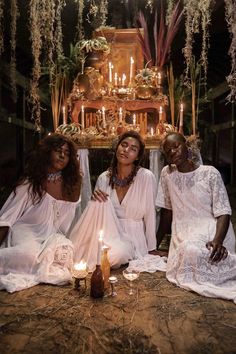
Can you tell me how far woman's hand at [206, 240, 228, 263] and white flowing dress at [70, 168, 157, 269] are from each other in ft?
3.76

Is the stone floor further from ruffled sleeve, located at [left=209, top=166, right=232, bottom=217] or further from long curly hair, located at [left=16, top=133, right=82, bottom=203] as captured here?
long curly hair, located at [left=16, top=133, right=82, bottom=203]

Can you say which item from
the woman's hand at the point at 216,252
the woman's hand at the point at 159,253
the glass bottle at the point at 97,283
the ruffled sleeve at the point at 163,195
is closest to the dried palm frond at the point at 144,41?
the ruffled sleeve at the point at 163,195

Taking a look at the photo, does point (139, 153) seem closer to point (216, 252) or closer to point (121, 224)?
point (121, 224)

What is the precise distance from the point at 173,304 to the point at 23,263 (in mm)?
1728

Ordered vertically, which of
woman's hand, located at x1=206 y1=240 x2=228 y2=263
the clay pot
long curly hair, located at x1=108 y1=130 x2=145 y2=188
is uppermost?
the clay pot

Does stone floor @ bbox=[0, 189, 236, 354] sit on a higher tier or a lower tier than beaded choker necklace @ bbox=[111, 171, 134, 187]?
lower

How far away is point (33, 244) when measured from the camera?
12.6 feet

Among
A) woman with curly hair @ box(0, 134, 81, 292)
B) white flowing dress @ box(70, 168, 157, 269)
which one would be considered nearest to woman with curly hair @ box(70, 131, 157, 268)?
white flowing dress @ box(70, 168, 157, 269)

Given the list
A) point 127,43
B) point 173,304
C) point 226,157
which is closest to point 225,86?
point 226,157

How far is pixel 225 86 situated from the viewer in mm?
11398

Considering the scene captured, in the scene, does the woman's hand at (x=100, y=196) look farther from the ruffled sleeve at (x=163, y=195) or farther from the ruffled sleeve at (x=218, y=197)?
the ruffled sleeve at (x=218, y=197)

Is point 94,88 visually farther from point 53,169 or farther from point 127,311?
point 127,311

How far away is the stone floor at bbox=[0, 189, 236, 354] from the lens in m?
2.46

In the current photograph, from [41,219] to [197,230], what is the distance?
1.95 metres
